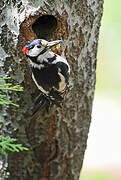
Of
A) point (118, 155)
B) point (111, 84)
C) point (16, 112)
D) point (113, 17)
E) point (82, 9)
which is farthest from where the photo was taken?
point (111, 84)

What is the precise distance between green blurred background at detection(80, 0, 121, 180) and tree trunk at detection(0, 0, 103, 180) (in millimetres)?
2082

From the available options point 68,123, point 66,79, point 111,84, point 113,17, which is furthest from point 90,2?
point 111,84

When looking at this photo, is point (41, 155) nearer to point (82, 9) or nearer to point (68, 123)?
point (68, 123)

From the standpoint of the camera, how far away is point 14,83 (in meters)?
1.83

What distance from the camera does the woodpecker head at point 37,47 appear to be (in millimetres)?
1512

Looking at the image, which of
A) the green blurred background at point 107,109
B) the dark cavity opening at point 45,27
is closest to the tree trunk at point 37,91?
the dark cavity opening at point 45,27

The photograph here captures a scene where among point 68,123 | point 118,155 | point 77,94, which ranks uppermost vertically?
point 77,94

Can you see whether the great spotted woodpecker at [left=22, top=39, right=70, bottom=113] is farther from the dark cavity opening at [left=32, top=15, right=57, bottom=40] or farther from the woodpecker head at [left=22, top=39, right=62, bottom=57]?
the dark cavity opening at [left=32, top=15, right=57, bottom=40]

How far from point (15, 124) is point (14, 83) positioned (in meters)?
0.28

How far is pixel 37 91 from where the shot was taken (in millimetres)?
1850

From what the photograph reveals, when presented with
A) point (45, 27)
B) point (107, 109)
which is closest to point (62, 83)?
point (45, 27)

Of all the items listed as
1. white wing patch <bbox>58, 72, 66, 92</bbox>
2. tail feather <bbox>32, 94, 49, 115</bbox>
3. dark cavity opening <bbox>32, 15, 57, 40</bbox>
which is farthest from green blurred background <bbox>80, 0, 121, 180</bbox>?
dark cavity opening <bbox>32, 15, 57, 40</bbox>

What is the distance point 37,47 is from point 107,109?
12.7ft

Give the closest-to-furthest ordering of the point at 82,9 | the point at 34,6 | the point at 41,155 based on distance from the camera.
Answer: the point at 34,6 < the point at 82,9 < the point at 41,155
